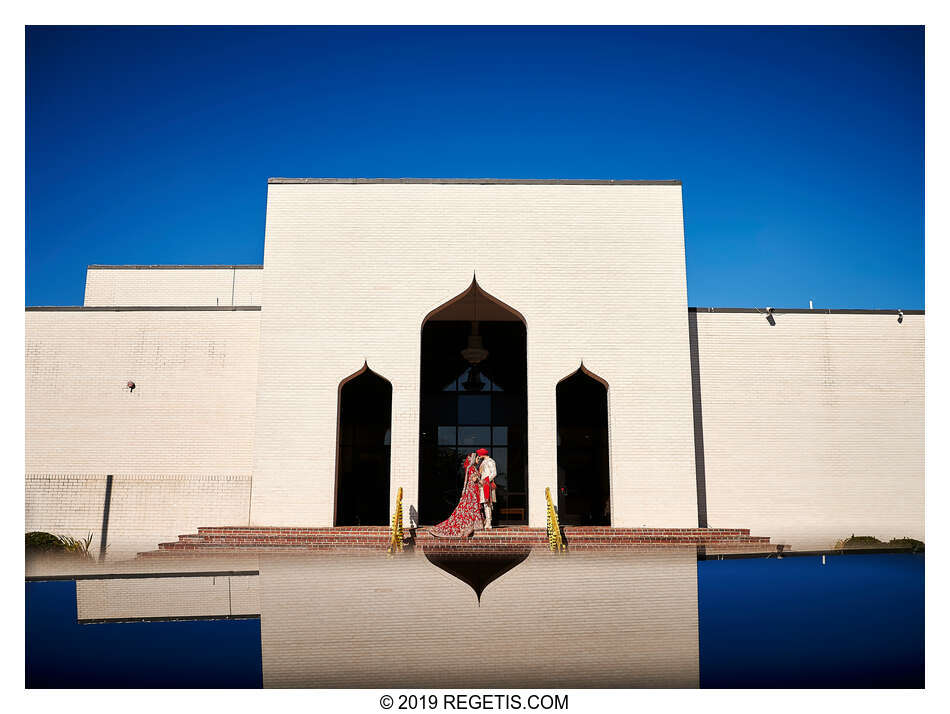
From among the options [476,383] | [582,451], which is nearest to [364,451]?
[476,383]

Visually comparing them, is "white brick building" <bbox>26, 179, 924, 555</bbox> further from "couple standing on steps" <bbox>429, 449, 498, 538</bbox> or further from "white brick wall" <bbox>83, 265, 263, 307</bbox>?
"white brick wall" <bbox>83, 265, 263, 307</bbox>

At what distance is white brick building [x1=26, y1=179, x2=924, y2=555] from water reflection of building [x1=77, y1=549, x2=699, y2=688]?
12.7ft

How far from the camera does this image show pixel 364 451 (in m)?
16.4

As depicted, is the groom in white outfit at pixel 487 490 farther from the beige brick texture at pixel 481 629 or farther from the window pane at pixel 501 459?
the window pane at pixel 501 459

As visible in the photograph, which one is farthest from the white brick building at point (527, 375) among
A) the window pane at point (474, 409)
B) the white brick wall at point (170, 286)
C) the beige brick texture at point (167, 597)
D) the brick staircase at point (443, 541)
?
the white brick wall at point (170, 286)

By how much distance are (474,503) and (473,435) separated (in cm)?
426

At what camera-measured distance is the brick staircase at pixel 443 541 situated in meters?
11.8

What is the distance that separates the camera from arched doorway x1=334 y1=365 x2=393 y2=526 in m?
16.2

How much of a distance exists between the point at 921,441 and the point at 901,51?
8.73 meters

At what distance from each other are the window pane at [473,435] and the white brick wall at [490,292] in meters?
3.35

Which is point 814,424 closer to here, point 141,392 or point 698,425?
point 698,425

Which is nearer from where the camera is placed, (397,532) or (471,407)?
(397,532)

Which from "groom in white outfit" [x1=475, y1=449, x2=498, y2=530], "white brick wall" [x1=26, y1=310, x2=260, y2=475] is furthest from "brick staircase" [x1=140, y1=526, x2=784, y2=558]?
"white brick wall" [x1=26, y1=310, x2=260, y2=475]
